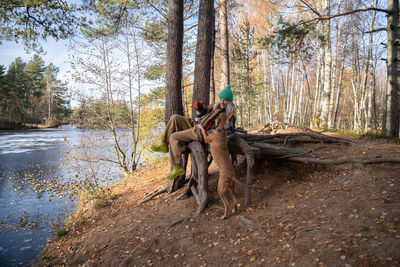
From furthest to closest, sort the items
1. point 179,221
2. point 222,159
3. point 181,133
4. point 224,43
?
1. point 224,43
2. point 181,133
3. point 179,221
4. point 222,159

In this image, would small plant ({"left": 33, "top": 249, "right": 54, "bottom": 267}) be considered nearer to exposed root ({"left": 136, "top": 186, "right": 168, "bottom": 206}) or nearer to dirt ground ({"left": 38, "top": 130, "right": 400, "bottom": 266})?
dirt ground ({"left": 38, "top": 130, "right": 400, "bottom": 266})

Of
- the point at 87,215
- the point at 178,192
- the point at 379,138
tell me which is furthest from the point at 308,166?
the point at 87,215

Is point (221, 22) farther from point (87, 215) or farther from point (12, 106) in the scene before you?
point (12, 106)

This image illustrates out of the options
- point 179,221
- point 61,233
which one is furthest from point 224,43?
point 61,233

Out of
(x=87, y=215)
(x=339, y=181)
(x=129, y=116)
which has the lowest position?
(x=87, y=215)

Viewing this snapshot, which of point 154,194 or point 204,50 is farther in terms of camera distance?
point 154,194

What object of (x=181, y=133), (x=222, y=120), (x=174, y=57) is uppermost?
(x=174, y=57)

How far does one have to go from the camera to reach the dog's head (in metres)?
4.20

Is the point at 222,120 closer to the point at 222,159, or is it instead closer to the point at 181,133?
the point at 222,159

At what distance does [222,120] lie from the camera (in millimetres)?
4203

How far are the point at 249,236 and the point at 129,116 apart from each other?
9.00 meters

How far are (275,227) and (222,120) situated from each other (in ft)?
6.29

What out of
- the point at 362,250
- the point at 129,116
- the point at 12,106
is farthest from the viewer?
the point at 12,106

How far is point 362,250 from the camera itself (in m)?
2.59
